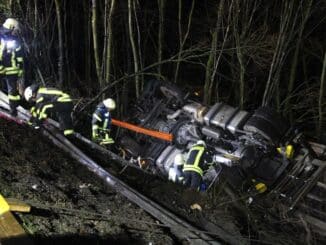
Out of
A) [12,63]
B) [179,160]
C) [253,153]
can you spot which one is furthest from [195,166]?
[12,63]

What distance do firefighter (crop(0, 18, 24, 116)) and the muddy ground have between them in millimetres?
1162

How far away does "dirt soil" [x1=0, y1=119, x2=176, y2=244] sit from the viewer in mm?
4156

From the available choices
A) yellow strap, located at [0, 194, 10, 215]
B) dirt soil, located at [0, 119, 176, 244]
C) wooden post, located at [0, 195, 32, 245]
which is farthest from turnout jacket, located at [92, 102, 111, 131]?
wooden post, located at [0, 195, 32, 245]

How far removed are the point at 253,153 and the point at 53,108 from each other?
3973mm

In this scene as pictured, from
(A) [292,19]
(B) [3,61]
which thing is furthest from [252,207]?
(A) [292,19]

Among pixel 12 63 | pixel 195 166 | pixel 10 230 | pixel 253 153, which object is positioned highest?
pixel 12 63

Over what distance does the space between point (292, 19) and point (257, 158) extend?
6247 millimetres

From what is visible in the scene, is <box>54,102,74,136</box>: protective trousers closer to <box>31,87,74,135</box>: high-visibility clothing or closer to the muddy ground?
<box>31,87,74,135</box>: high-visibility clothing

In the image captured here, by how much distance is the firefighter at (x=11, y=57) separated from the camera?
8.21 metres

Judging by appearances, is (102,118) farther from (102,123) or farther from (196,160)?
(196,160)

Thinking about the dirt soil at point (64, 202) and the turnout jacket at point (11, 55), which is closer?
the dirt soil at point (64, 202)

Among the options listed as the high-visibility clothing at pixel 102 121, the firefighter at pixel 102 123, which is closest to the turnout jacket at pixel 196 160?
the firefighter at pixel 102 123

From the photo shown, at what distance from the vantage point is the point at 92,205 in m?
5.24

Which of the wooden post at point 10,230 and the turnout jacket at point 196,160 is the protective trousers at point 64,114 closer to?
the turnout jacket at point 196,160
